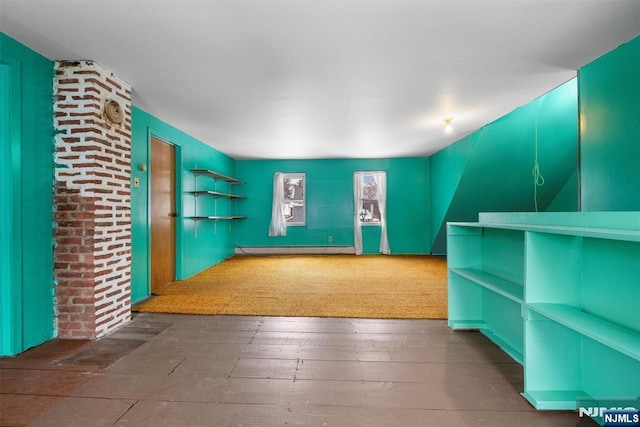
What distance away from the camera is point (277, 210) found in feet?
23.1

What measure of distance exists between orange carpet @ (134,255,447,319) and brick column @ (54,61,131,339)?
0.73 meters

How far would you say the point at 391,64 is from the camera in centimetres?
246

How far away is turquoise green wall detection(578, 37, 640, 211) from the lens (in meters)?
2.01

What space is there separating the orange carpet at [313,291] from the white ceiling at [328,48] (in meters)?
2.32

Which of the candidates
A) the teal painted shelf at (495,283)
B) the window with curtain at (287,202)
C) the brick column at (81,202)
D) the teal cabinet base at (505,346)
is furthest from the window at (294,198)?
the teal cabinet base at (505,346)

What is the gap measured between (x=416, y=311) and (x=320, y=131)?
3013mm

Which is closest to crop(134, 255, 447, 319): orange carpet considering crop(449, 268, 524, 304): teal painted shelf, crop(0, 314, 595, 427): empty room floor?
crop(0, 314, 595, 427): empty room floor

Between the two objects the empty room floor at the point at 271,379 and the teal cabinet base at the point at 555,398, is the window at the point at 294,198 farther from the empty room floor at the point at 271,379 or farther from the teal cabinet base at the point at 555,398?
the teal cabinet base at the point at 555,398

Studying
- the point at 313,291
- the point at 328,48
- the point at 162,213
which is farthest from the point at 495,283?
the point at 162,213

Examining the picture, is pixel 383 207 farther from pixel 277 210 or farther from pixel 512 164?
pixel 512 164

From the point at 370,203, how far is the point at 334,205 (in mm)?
901

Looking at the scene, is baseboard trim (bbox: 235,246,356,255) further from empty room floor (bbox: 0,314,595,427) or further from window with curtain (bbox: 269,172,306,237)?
empty room floor (bbox: 0,314,595,427)

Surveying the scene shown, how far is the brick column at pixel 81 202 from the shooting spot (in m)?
2.38

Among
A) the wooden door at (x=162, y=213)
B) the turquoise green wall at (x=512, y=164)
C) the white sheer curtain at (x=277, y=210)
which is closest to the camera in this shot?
the wooden door at (x=162, y=213)
